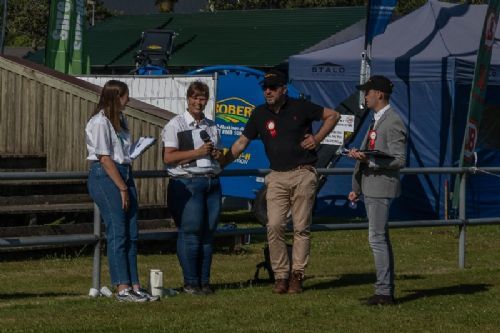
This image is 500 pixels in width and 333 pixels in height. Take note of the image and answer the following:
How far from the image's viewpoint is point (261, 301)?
10.7m

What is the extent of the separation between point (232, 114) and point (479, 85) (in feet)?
13.1

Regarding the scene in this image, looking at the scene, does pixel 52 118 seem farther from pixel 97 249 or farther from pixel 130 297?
pixel 130 297

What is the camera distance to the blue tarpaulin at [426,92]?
68.7 ft

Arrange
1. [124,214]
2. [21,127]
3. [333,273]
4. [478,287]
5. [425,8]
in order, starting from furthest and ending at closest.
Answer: [425,8] → [21,127] → [333,273] → [478,287] → [124,214]

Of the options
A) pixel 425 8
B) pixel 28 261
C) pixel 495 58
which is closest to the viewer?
pixel 28 261

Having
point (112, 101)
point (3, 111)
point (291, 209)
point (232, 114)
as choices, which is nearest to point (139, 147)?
point (112, 101)

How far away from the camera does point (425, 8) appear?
74.1 feet

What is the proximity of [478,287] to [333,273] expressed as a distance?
197 centimetres

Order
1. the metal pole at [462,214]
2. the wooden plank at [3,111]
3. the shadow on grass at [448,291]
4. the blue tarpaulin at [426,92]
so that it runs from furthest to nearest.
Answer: the blue tarpaulin at [426,92]
the wooden plank at [3,111]
the metal pole at [462,214]
the shadow on grass at [448,291]

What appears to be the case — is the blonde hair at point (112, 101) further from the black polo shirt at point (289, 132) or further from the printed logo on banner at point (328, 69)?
the printed logo on banner at point (328, 69)

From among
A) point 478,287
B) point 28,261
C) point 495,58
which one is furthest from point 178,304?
point 495,58

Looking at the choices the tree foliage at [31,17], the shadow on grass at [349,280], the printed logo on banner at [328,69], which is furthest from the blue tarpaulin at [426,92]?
the tree foliage at [31,17]

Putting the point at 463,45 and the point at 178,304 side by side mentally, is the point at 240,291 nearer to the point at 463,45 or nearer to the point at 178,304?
the point at 178,304

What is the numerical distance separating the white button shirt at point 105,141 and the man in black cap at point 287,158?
3.50 ft
